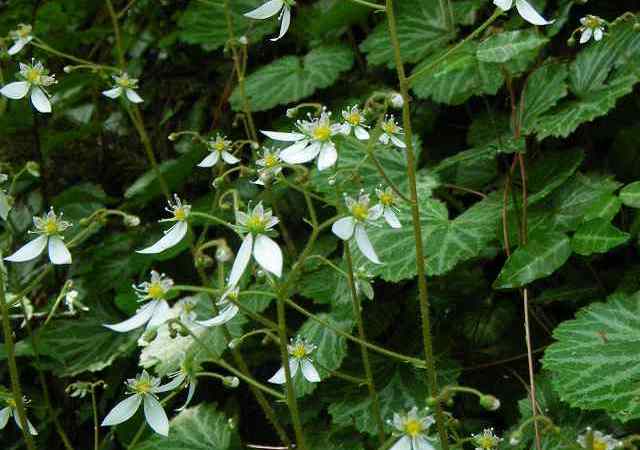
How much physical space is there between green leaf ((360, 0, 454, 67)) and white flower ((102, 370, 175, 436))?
1.35 metres

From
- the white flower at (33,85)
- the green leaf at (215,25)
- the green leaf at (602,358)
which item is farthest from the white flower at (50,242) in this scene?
the green leaf at (215,25)

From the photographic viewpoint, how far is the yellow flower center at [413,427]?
1043 millimetres

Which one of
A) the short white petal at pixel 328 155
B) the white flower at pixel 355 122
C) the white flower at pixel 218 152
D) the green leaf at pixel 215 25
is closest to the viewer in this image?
the short white petal at pixel 328 155

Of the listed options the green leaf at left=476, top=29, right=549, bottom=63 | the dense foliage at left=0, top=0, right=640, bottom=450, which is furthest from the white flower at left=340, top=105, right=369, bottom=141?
the green leaf at left=476, top=29, right=549, bottom=63

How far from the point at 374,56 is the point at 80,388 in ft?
4.32

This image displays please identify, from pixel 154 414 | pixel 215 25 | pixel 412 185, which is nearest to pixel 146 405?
pixel 154 414

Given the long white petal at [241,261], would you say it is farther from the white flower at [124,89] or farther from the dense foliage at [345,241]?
the white flower at [124,89]

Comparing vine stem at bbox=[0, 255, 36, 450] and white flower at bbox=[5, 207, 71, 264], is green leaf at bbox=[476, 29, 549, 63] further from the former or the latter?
vine stem at bbox=[0, 255, 36, 450]

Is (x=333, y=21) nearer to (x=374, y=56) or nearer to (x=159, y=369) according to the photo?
(x=374, y=56)

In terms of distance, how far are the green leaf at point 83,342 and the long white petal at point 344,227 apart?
3.91 feet

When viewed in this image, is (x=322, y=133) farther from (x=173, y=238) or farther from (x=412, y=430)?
(x=412, y=430)

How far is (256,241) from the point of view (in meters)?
1.06

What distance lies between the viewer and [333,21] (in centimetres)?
242

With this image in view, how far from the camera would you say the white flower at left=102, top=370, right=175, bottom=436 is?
118cm
